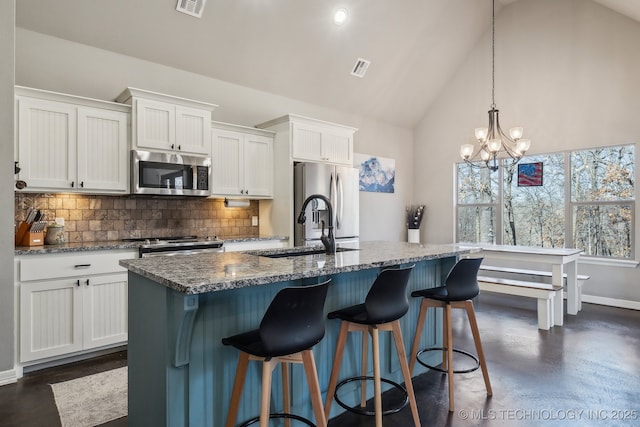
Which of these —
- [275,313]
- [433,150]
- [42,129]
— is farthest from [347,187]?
[275,313]

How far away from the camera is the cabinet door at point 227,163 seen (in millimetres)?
4188

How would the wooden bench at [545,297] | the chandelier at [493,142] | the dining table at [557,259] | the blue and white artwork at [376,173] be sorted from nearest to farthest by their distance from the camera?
the wooden bench at [545,297], the dining table at [557,259], the chandelier at [493,142], the blue and white artwork at [376,173]

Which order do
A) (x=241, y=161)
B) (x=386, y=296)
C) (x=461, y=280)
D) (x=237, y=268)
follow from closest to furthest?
1. (x=237, y=268)
2. (x=386, y=296)
3. (x=461, y=280)
4. (x=241, y=161)

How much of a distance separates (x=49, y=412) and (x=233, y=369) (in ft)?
4.78

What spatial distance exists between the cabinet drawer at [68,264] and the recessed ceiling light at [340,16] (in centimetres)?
347

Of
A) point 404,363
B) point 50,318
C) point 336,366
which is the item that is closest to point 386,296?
point 404,363

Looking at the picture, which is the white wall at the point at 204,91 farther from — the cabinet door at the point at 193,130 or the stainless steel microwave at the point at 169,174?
the stainless steel microwave at the point at 169,174

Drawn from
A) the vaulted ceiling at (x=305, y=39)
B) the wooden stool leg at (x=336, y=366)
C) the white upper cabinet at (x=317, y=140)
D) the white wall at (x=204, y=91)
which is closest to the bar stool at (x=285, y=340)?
the wooden stool leg at (x=336, y=366)

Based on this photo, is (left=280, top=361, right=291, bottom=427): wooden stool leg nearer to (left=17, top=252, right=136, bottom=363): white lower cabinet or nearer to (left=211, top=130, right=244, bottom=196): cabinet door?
(left=17, top=252, right=136, bottom=363): white lower cabinet

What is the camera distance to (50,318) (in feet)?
9.56

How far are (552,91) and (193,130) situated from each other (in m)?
4.98

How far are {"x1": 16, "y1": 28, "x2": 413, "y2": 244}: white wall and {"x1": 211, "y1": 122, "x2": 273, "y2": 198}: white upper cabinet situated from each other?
0.41 meters

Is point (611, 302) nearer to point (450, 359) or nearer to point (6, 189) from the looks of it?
point (450, 359)

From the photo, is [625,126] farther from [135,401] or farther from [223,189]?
[135,401]
